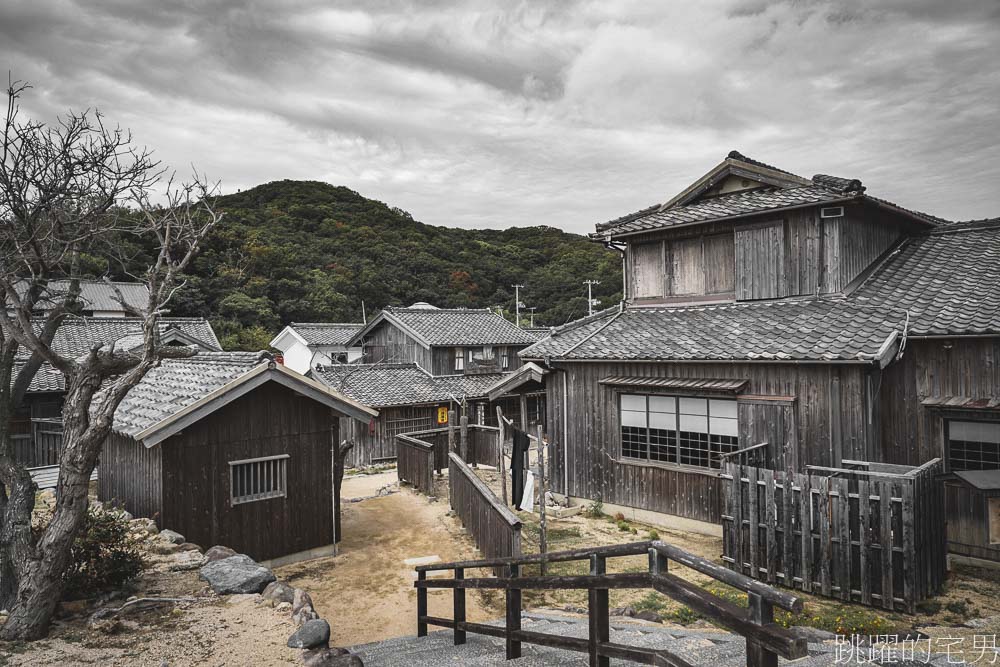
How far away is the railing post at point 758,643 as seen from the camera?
297cm

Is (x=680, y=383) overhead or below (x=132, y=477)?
overhead

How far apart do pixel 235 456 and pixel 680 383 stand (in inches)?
347

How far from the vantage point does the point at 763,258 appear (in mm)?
13336

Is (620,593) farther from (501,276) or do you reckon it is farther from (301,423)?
(501,276)

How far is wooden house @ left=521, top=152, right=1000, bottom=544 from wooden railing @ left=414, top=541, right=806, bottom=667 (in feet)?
22.9

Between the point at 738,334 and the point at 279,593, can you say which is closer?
the point at 279,593

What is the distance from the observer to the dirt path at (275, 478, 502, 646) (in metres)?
8.88

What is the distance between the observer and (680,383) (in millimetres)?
12031

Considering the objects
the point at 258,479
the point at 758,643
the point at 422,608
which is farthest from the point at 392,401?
the point at 758,643

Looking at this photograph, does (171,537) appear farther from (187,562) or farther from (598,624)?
(598,624)

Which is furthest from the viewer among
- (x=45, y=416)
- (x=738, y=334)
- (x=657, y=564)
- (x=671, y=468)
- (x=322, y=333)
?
(x=322, y=333)

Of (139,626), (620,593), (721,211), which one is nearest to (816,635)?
(620,593)

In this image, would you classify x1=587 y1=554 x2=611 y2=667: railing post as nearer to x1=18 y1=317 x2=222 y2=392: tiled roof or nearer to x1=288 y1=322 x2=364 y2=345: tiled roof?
x1=18 y1=317 x2=222 y2=392: tiled roof

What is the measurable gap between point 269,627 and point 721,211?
Result: 12363 millimetres
